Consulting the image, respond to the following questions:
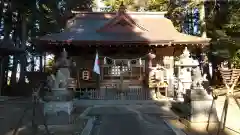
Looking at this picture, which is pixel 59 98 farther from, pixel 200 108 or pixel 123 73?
pixel 123 73

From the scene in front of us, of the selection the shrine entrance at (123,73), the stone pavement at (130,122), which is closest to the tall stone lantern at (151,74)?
the shrine entrance at (123,73)

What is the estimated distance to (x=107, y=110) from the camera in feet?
44.3

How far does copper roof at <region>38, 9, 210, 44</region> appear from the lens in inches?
728

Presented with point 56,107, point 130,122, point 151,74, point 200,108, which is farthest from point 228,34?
point 56,107

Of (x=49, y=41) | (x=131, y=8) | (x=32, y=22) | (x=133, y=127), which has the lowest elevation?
(x=133, y=127)

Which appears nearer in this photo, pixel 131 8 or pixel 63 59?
pixel 63 59

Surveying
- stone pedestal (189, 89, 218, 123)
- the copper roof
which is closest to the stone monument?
stone pedestal (189, 89, 218, 123)

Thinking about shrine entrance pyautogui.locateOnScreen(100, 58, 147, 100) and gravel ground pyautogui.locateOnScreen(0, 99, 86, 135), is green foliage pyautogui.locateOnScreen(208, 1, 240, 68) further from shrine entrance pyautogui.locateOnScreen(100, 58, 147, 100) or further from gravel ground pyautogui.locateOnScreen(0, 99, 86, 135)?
gravel ground pyautogui.locateOnScreen(0, 99, 86, 135)

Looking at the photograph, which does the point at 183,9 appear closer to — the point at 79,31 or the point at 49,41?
the point at 79,31

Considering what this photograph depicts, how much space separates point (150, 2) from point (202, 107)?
2181cm

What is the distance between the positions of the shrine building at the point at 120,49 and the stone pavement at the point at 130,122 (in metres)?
5.48

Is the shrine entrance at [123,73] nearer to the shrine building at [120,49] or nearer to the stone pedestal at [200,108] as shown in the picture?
the shrine building at [120,49]

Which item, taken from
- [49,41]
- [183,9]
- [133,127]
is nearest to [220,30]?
[183,9]

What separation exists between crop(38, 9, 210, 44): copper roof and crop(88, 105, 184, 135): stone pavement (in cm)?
613
